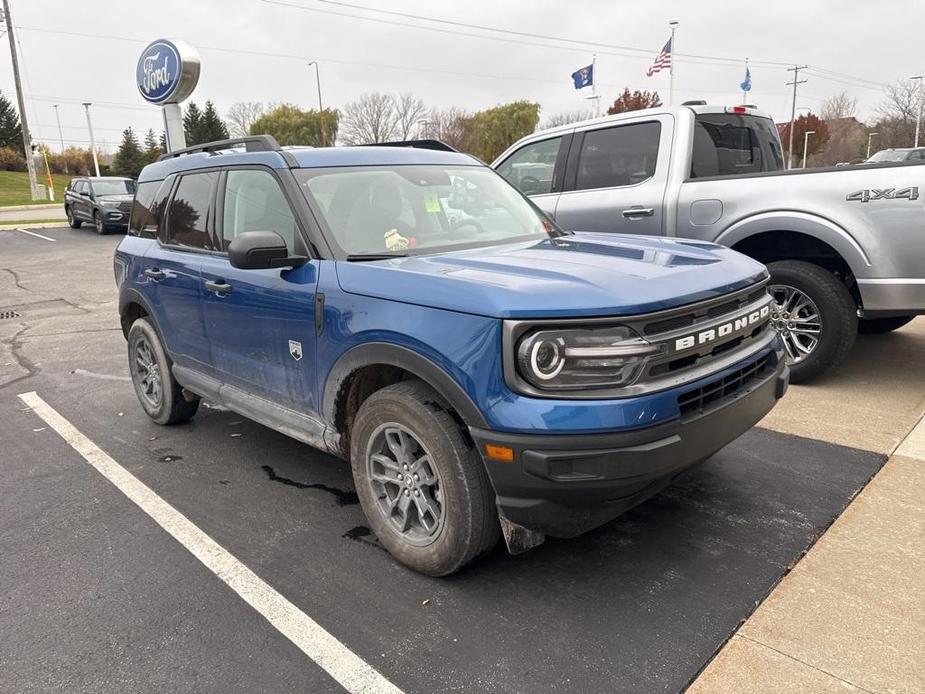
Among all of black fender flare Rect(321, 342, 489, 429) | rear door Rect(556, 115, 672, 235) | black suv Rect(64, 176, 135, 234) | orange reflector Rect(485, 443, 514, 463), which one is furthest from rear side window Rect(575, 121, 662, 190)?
black suv Rect(64, 176, 135, 234)

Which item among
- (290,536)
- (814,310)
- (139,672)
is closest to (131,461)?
(290,536)

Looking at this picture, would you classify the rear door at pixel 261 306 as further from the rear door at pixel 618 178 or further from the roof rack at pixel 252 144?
the rear door at pixel 618 178

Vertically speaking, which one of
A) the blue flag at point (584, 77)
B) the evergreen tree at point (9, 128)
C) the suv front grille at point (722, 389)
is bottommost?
the suv front grille at point (722, 389)

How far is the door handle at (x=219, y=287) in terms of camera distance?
12.2ft

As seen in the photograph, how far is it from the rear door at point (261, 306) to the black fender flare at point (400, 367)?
160 mm

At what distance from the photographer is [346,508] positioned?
11.9 feet

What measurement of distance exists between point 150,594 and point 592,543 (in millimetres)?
1975

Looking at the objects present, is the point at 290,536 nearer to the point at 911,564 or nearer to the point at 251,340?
the point at 251,340

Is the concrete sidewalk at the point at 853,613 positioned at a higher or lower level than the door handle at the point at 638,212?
lower

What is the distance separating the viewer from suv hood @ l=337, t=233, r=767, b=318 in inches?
94.6

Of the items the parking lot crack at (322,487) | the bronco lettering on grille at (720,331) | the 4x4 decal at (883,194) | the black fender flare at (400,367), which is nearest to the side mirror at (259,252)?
the black fender flare at (400,367)

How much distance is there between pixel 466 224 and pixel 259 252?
3.77ft

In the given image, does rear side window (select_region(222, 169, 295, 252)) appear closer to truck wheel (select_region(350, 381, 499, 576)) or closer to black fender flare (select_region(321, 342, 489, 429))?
black fender flare (select_region(321, 342, 489, 429))

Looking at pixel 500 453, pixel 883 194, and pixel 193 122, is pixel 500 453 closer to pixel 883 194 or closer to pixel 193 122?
pixel 883 194
